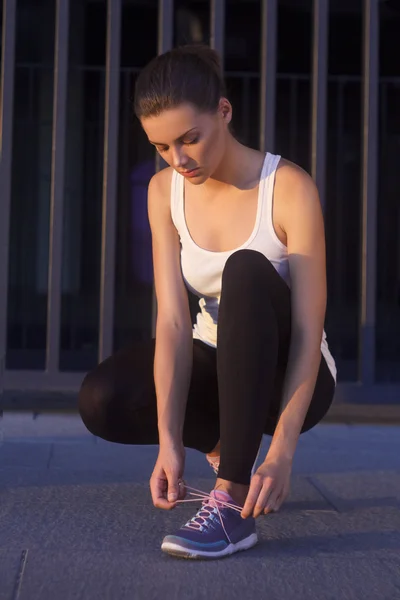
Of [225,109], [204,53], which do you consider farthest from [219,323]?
[204,53]

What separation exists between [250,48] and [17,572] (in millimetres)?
4448

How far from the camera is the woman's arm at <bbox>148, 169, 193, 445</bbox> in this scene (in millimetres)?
1967

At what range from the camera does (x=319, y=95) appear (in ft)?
12.5

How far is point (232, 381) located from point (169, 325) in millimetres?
310

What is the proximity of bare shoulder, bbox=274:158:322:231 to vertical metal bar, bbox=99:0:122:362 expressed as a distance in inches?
71.6

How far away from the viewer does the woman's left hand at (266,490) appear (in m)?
1.66

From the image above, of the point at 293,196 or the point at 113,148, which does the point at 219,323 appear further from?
the point at 113,148

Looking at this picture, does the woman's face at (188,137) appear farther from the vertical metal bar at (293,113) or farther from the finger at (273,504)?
the vertical metal bar at (293,113)

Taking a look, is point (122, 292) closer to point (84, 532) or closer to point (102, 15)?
point (102, 15)

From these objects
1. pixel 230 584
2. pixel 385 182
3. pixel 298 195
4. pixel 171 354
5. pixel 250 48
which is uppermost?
pixel 250 48

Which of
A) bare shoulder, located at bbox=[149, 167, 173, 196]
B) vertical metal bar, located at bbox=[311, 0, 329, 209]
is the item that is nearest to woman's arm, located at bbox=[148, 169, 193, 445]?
bare shoulder, located at bbox=[149, 167, 173, 196]

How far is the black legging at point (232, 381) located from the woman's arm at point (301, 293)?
0.12 feet

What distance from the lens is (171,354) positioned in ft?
6.68

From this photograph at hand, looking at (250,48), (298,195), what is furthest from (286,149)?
(298,195)
